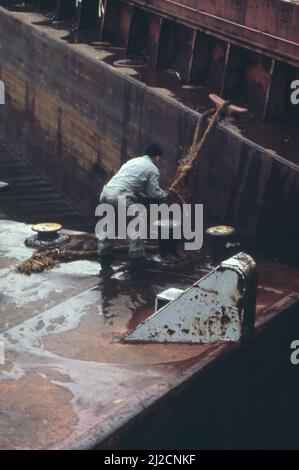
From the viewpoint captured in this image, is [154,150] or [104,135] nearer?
[154,150]

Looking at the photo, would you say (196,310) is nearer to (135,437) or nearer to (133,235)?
(135,437)

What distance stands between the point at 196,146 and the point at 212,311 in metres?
4.36

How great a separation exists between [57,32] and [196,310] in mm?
10753

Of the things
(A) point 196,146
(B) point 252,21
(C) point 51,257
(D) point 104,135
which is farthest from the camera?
(D) point 104,135

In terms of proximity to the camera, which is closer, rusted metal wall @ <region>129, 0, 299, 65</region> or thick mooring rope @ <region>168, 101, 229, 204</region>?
thick mooring rope @ <region>168, 101, 229, 204</region>

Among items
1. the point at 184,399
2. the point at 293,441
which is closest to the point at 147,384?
the point at 184,399

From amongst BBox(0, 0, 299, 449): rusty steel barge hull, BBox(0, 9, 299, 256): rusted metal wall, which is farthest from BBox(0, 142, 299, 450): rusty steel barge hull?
BBox(0, 9, 299, 256): rusted metal wall

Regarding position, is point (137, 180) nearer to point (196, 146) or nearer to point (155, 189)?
point (155, 189)

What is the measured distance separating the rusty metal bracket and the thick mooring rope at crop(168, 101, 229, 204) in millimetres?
3238

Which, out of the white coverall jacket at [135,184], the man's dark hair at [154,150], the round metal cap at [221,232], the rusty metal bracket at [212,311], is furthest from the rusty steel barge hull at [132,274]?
the man's dark hair at [154,150]

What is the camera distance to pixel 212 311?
793 cm

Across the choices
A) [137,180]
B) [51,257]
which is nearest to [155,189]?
[137,180]

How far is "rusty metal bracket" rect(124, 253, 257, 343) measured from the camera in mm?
7793

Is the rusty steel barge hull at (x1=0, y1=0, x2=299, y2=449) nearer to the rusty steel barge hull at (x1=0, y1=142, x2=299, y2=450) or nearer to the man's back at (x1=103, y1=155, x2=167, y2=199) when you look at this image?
the rusty steel barge hull at (x1=0, y1=142, x2=299, y2=450)
